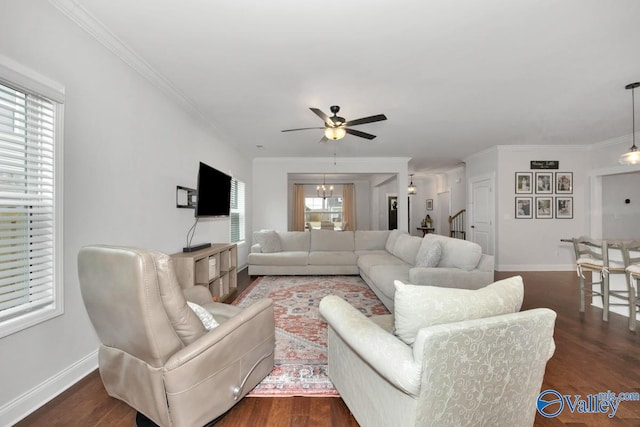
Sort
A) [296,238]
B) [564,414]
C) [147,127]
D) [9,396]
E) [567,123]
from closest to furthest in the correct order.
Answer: [9,396] < [564,414] < [147,127] < [567,123] < [296,238]

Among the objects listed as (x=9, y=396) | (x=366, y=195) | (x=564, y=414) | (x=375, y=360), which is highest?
(x=366, y=195)

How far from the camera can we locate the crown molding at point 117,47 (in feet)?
5.92

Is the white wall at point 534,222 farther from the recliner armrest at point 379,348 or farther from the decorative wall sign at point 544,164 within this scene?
the recliner armrest at point 379,348

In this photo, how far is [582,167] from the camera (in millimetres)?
5555

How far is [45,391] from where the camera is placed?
5.43 ft

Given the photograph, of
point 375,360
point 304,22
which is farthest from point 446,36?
point 375,360

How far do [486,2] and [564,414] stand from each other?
2.62m

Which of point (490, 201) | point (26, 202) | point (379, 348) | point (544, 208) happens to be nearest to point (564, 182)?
point (544, 208)

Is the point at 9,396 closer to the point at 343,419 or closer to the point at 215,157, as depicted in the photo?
the point at 343,419

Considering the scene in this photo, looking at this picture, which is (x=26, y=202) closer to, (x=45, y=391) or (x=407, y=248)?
(x=45, y=391)

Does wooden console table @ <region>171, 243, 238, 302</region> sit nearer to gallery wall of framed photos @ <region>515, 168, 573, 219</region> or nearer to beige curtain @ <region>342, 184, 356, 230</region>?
gallery wall of framed photos @ <region>515, 168, 573, 219</region>

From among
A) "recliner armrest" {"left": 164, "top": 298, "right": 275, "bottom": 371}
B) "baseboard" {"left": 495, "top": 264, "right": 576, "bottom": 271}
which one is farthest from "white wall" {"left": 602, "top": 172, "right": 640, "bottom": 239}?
"recliner armrest" {"left": 164, "top": 298, "right": 275, "bottom": 371}

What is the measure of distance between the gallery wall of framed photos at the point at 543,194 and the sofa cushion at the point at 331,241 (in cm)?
357

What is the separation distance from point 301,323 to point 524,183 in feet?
18.2
